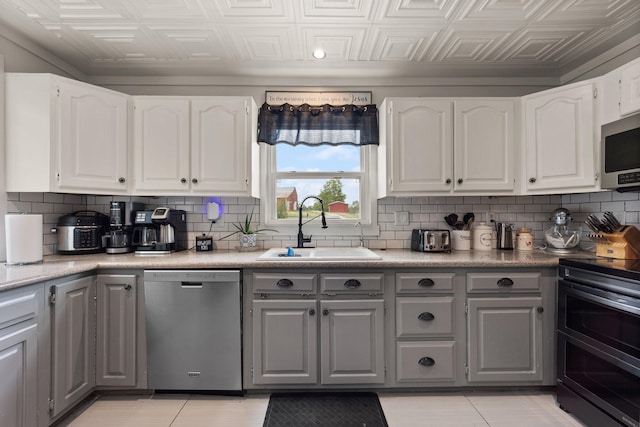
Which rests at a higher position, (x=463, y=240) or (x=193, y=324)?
(x=463, y=240)

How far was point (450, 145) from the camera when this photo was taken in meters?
2.49

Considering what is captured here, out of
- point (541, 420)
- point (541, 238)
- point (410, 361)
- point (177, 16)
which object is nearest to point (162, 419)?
point (410, 361)

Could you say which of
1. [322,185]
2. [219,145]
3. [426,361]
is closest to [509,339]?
[426,361]

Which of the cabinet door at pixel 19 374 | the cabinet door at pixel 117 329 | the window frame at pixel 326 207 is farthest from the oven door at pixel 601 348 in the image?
the cabinet door at pixel 19 374

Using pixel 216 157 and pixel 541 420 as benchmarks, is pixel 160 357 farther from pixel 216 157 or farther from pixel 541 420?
pixel 541 420

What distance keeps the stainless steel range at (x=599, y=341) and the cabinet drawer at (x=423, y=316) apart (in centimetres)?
70

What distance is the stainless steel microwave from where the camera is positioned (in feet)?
6.14

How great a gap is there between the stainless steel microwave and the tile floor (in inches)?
57.3

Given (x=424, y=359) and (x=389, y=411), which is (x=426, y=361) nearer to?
(x=424, y=359)

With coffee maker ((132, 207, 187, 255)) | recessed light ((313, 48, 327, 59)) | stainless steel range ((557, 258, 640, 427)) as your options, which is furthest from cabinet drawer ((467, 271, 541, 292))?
coffee maker ((132, 207, 187, 255))

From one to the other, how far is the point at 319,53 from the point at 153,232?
1.85m

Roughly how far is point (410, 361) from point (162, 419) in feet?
5.17

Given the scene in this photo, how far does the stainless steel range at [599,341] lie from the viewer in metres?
1.58

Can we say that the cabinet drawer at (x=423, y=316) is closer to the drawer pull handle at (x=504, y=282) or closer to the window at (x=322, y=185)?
the drawer pull handle at (x=504, y=282)
